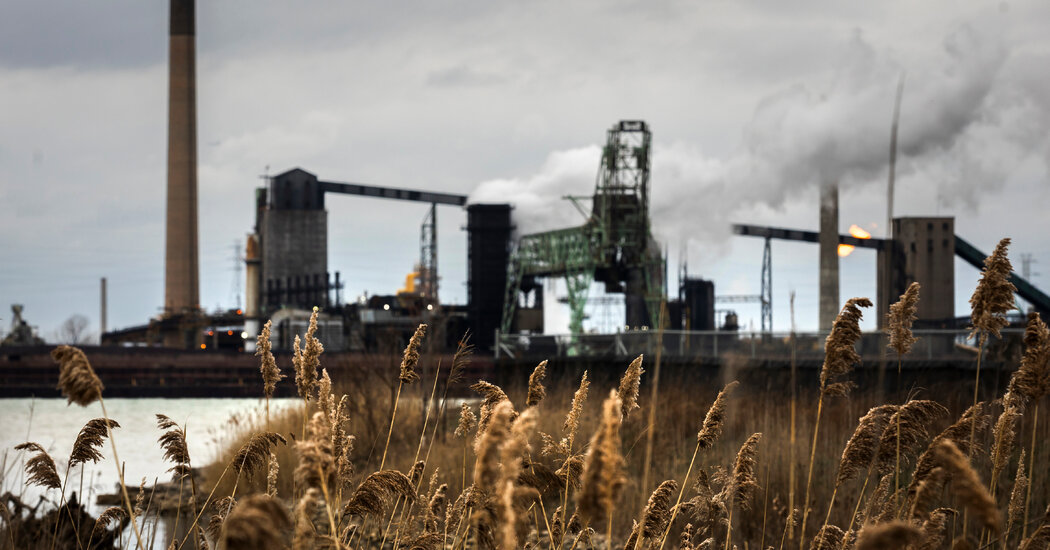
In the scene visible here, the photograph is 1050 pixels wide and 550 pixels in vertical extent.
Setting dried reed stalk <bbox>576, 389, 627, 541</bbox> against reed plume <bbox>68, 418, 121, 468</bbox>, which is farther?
reed plume <bbox>68, 418, 121, 468</bbox>

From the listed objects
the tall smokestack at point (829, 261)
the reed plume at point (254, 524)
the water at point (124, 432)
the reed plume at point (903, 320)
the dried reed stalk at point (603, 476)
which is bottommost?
the water at point (124, 432)

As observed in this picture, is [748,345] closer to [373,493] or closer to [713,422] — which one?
[713,422]

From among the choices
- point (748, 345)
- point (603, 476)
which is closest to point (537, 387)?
point (603, 476)

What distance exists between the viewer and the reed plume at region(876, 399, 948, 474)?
3426 mm

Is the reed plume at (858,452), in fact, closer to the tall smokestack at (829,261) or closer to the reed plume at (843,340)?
the reed plume at (843,340)

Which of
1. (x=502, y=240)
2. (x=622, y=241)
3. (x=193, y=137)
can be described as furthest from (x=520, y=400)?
(x=193, y=137)

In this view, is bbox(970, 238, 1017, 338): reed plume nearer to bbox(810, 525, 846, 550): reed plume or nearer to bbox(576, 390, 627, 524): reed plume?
bbox(810, 525, 846, 550): reed plume

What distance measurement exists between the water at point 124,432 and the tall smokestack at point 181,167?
13903mm

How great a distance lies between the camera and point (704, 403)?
15.4m

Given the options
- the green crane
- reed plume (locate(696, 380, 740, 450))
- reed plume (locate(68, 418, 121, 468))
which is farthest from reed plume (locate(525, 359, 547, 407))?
the green crane

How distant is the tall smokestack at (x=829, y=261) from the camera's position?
4241 centimetres

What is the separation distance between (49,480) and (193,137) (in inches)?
2509

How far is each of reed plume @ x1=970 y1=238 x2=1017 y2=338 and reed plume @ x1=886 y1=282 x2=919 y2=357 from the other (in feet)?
0.63

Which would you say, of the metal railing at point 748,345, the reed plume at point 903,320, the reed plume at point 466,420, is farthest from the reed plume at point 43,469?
the metal railing at point 748,345
